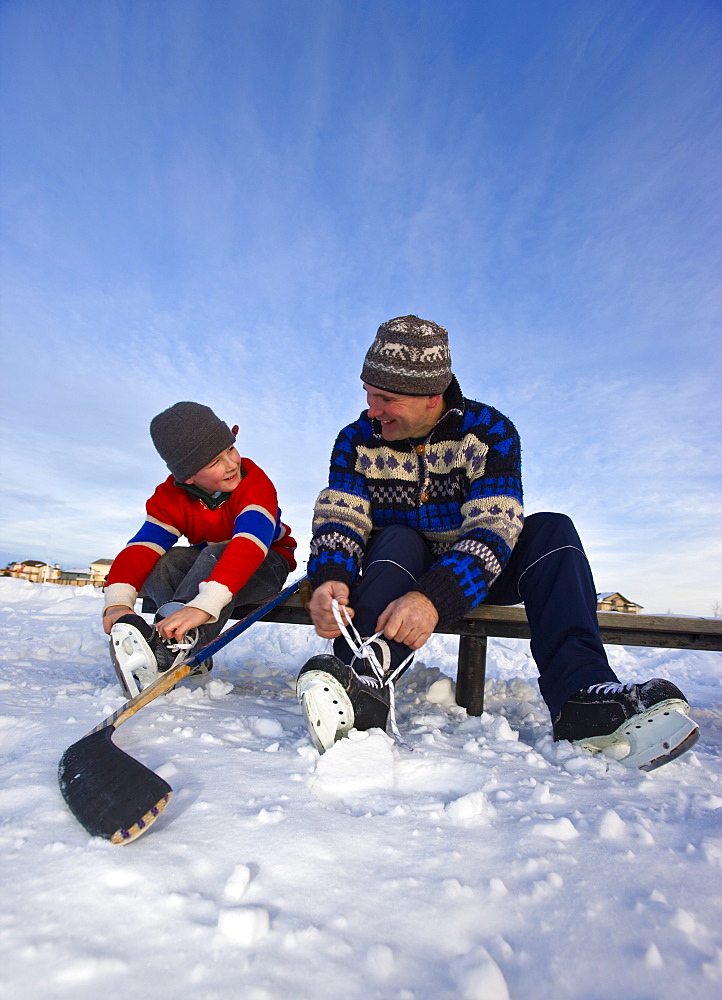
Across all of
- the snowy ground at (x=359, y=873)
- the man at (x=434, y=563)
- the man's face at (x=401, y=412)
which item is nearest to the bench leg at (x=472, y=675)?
the man at (x=434, y=563)

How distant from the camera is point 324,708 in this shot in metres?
1.55

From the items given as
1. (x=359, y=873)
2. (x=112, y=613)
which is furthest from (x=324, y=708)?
(x=112, y=613)

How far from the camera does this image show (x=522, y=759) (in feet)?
5.52

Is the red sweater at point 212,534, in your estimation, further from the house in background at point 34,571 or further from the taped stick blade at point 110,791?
the house in background at point 34,571

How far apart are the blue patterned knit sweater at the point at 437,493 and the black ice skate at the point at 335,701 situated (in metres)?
0.48

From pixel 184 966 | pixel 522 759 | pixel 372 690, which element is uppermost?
pixel 372 690

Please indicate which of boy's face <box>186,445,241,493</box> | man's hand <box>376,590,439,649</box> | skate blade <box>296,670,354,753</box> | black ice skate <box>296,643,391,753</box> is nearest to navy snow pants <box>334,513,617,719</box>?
man's hand <box>376,590,439,649</box>

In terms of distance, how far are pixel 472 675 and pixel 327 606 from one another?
3.81ft

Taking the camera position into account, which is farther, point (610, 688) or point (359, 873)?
point (610, 688)

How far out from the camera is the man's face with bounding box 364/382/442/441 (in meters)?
2.29

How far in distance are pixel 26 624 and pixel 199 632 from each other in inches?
143

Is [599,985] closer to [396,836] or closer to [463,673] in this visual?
[396,836]

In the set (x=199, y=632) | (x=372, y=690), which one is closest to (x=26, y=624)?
(x=199, y=632)

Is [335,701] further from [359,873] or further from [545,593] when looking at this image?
[545,593]
